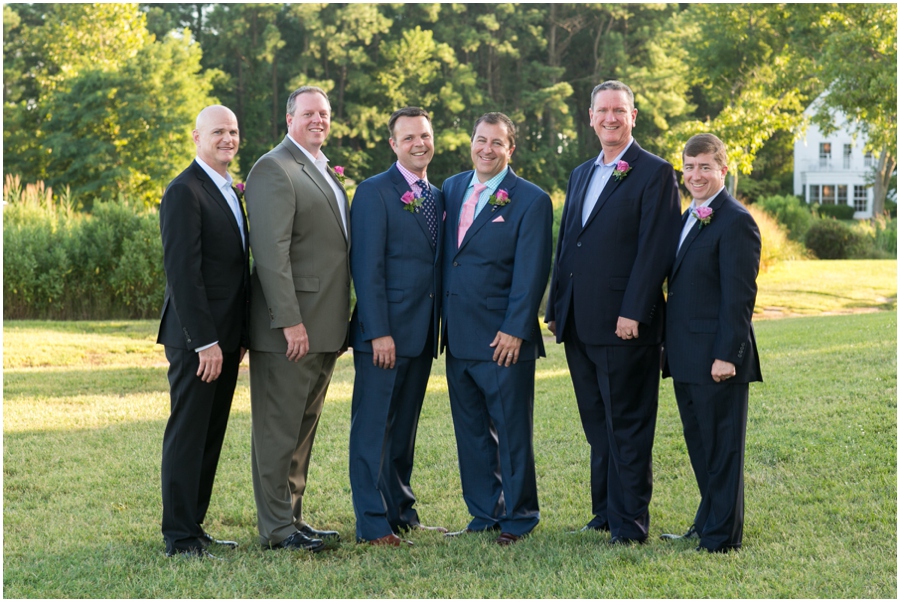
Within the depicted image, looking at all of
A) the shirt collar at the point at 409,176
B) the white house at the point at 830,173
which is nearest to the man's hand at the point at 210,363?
the shirt collar at the point at 409,176

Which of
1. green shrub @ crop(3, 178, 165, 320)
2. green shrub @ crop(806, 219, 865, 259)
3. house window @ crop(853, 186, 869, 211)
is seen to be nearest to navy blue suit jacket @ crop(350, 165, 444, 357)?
green shrub @ crop(3, 178, 165, 320)

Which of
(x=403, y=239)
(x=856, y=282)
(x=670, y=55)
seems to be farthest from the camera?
(x=670, y=55)

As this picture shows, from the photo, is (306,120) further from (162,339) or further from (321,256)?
(162,339)

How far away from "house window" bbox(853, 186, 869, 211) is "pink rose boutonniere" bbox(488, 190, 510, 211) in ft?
166

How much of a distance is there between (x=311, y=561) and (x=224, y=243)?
1673 millimetres

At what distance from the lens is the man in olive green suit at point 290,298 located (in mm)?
4566

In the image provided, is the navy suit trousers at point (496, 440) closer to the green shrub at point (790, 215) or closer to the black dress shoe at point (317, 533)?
the black dress shoe at point (317, 533)

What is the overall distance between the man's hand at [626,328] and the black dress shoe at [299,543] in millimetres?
1900

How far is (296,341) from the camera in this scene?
458cm

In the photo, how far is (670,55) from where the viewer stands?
132ft

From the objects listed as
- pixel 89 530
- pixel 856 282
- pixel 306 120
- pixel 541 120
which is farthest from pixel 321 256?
pixel 541 120

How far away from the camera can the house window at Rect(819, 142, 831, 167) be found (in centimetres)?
5006

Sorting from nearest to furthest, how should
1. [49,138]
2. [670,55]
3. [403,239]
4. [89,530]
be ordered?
1. [403,239]
2. [89,530]
3. [49,138]
4. [670,55]

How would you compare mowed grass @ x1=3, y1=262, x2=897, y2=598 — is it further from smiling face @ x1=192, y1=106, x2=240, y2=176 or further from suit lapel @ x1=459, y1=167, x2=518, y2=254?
smiling face @ x1=192, y1=106, x2=240, y2=176
